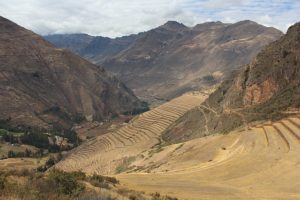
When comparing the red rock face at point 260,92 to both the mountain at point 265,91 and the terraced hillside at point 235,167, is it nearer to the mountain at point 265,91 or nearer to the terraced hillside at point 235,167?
the mountain at point 265,91

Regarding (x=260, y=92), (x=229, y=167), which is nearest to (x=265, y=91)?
(x=260, y=92)

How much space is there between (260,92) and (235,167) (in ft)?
102

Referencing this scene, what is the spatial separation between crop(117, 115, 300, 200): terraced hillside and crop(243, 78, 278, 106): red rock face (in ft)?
34.1

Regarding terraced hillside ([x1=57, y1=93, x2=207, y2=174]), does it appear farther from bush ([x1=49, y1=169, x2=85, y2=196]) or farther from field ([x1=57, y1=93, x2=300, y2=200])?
bush ([x1=49, y1=169, x2=85, y2=196])

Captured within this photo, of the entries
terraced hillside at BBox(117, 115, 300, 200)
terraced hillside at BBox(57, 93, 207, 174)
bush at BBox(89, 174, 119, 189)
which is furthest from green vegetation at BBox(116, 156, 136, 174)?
bush at BBox(89, 174, 119, 189)

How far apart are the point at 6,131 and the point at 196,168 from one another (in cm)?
11467

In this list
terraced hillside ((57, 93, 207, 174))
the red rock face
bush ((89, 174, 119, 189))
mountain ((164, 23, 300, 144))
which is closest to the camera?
bush ((89, 174, 119, 189))

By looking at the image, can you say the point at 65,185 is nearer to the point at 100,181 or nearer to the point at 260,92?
the point at 100,181

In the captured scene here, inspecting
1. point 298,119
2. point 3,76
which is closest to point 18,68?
point 3,76

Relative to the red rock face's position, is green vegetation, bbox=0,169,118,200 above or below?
below

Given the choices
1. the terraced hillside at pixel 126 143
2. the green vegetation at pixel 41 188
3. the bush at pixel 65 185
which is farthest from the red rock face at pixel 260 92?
the bush at pixel 65 185

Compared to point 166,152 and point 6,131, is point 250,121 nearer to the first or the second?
point 166,152

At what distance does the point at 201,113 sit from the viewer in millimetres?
84812

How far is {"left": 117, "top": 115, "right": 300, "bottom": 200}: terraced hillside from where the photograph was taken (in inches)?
1010
